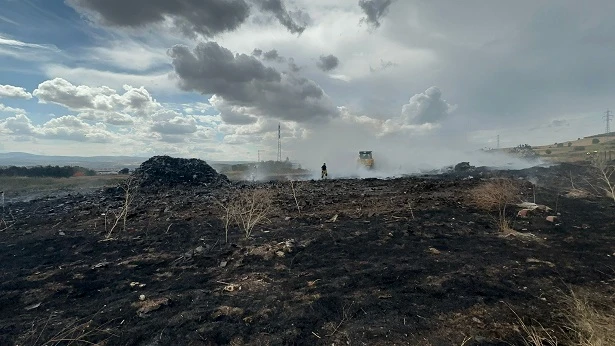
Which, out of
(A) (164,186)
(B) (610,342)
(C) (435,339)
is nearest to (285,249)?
(C) (435,339)

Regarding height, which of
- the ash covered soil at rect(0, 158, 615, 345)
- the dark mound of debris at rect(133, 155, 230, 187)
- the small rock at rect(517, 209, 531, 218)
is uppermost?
the dark mound of debris at rect(133, 155, 230, 187)

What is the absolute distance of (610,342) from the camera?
8.41 ft

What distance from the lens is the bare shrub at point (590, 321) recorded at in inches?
103

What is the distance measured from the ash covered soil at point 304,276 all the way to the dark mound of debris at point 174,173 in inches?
308

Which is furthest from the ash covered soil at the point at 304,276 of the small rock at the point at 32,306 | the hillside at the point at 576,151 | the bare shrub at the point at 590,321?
the hillside at the point at 576,151

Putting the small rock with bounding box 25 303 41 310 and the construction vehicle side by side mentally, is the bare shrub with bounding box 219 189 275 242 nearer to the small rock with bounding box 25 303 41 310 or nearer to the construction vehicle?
the small rock with bounding box 25 303 41 310

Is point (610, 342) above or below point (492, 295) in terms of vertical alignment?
above

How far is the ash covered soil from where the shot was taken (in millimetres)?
3707

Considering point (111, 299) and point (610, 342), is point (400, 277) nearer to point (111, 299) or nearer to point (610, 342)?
point (610, 342)

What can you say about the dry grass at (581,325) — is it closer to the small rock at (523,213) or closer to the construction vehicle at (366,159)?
the small rock at (523,213)

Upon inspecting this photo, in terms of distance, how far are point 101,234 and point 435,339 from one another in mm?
8013

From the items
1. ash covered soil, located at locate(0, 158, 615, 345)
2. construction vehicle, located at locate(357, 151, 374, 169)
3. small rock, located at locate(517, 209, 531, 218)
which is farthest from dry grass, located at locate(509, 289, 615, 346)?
construction vehicle, located at locate(357, 151, 374, 169)

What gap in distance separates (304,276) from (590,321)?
346 centimetres

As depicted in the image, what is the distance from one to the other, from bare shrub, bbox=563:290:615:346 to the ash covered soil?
11.7 inches
